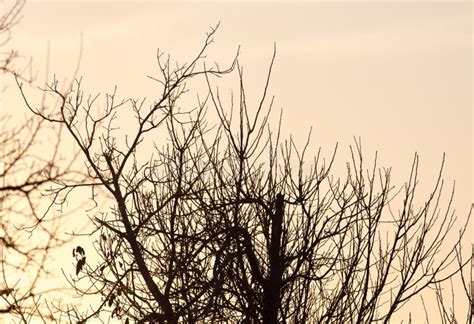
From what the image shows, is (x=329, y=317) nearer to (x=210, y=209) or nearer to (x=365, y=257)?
(x=365, y=257)

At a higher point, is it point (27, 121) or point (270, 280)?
point (27, 121)

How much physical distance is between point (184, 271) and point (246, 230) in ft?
3.00

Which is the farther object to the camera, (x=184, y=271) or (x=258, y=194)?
(x=258, y=194)

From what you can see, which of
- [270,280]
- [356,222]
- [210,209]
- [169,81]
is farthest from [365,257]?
[169,81]

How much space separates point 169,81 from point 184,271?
2408 millimetres

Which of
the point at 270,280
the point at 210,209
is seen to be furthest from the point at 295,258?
the point at 210,209

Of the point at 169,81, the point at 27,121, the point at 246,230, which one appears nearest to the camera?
the point at 246,230

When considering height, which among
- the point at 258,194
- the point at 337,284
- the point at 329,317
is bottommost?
the point at 329,317

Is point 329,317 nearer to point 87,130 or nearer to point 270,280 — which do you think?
point 270,280

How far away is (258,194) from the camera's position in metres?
12.6

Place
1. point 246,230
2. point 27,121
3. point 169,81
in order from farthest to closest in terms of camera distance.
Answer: point 27,121 < point 169,81 < point 246,230

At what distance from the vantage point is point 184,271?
11.7m

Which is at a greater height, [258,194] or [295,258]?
[258,194]

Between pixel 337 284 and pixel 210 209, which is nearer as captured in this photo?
pixel 210 209
